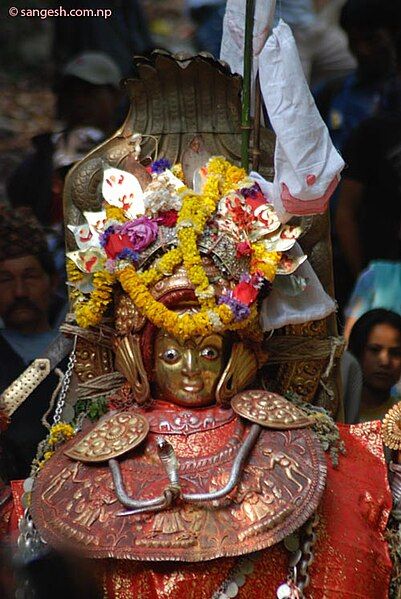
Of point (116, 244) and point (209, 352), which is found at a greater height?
point (116, 244)

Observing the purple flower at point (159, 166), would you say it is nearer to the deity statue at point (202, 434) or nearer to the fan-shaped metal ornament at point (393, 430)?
the deity statue at point (202, 434)

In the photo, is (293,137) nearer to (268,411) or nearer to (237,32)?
(237,32)

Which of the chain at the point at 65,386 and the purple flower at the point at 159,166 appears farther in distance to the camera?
the chain at the point at 65,386

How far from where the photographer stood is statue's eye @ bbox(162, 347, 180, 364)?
483cm

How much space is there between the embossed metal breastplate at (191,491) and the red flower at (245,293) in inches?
15.9

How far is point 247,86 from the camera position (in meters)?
5.07

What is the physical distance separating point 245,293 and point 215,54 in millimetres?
1498

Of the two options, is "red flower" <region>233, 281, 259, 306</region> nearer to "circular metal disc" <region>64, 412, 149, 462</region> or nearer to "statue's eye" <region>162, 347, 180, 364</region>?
"statue's eye" <region>162, 347, 180, 364</region>

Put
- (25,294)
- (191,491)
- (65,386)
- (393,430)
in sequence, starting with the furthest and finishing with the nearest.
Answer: (25,294) < (65,386) < (393,430) < (191,491)

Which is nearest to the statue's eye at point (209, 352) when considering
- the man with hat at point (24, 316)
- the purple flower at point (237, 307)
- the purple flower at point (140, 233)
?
the purple flower at point (237, 307)

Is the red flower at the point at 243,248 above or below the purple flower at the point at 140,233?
below

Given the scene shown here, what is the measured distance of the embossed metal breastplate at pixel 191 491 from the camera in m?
4.52

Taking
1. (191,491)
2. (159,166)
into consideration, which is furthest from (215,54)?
(191,491)

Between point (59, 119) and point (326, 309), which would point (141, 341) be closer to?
point (326, 309)
